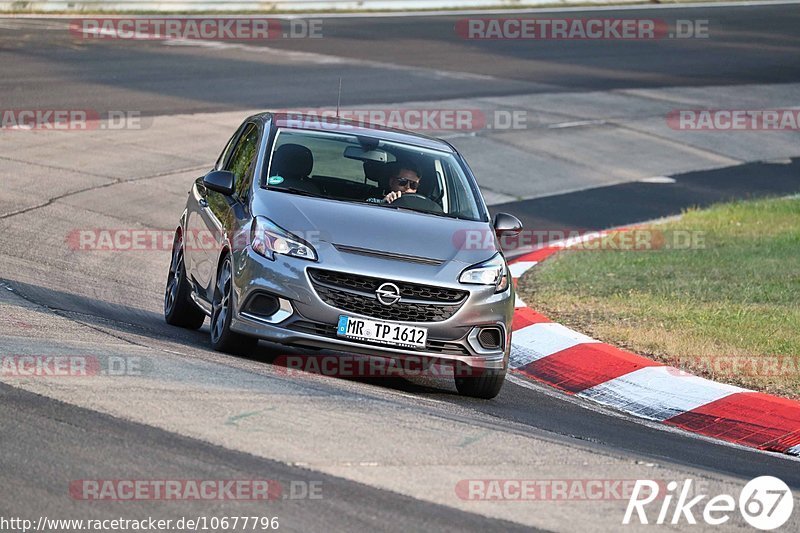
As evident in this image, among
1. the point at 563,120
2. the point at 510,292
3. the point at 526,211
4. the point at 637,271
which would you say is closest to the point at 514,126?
the point at 563,120

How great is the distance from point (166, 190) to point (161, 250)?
2.85 metres

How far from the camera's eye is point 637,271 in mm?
13977

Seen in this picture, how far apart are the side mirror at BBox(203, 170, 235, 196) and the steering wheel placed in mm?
1132

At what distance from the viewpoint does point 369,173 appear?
9.83 meters

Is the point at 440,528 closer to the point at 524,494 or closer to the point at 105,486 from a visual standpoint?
the point at 524,494

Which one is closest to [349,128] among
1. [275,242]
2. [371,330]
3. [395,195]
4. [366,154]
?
[366,154]

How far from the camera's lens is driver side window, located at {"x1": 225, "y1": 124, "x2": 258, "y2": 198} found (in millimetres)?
9711

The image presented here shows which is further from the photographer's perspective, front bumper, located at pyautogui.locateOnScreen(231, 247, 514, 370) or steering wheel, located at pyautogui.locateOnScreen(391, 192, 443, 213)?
steering wheel, located at pyautogui.locateOnScreen(391, 192, 443, 213)

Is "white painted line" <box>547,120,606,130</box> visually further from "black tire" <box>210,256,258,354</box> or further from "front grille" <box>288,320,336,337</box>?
"front grille" <box>288,320,336,337</box>

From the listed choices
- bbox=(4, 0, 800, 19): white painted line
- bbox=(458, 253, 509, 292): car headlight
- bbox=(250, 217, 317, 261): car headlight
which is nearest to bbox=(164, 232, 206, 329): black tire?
bbox=(250, 217, 317, 261): car headlight

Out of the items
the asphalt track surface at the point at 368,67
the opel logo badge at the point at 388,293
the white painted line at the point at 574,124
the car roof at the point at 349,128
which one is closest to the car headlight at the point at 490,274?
the opel logo badge at the point at 388,293

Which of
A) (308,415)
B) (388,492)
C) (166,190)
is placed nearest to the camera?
(388,492)

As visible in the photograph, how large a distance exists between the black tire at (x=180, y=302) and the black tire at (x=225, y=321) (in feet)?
3.11

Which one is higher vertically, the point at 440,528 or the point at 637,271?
the point at 440,528
